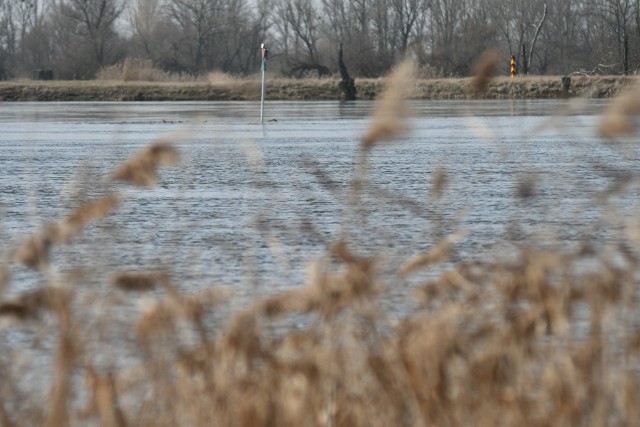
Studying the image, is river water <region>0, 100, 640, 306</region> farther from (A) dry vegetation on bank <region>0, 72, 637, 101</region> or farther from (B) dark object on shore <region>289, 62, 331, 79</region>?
(B) dark object on shore <region>289, 62, 331, 79</region>

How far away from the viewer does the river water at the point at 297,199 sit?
5.21 metres

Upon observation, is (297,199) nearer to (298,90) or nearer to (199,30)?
(298,90)

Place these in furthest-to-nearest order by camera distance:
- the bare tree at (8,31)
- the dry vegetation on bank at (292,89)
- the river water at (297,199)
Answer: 1. the bare tree at (8,31)
2. the dry vegetation on bank at (292,89)
3. the river water at (297,199)

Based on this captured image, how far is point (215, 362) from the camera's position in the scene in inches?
149

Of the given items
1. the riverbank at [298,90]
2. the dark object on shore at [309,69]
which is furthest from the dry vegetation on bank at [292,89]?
the dark object on shore at [309,69]

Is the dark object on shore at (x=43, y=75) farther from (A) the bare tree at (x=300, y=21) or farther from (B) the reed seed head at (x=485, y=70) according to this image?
(B) the reed seed head at (x=485, y=70)

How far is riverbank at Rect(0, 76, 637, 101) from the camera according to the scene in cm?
4694

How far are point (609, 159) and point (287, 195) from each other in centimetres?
522

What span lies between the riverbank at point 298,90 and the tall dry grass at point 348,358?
1656 inches

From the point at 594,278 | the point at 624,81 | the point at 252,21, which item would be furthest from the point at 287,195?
the point at 252,21

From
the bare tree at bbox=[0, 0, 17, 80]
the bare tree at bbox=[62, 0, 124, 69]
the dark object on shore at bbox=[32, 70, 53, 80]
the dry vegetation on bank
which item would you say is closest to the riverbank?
the dry vegetation on bank

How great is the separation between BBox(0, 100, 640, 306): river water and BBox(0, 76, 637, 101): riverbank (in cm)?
2689

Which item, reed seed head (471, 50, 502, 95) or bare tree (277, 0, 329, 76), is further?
bare tree (277, 0, 329, 76)

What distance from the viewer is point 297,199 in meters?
10.5
